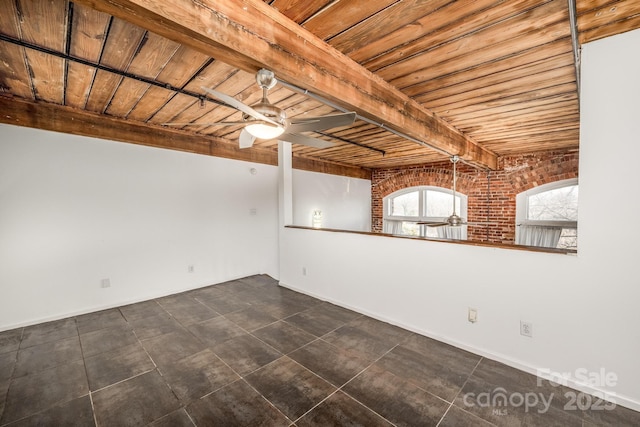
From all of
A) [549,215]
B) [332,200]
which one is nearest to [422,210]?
[332,200]

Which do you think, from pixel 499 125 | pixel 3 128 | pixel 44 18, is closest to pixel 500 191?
pixel 499 125

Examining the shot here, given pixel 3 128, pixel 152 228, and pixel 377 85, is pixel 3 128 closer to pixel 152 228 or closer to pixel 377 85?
pixel 152 228

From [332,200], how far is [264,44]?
5.22 meters

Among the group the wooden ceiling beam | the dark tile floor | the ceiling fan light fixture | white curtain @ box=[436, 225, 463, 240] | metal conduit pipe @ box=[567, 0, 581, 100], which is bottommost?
the dark tile floor

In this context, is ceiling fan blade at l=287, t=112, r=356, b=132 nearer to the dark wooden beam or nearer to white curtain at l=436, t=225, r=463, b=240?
the dark wooden beam

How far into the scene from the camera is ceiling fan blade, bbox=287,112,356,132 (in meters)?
1.90

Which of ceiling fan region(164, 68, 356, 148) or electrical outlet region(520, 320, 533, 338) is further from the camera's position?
electrical outlet region(520, 320, 533, 338)

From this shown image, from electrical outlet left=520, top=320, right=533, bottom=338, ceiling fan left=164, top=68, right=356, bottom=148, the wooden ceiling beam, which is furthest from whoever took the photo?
electrical outlet left=520, top=320, right=533, bottom=338

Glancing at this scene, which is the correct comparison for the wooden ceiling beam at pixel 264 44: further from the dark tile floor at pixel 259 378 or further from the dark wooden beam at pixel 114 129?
the dark wooden beam at pixel 114 129

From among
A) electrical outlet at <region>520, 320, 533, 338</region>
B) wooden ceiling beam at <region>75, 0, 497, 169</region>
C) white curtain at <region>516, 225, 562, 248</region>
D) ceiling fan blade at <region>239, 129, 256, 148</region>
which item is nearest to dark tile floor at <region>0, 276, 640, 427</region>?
electrical outlet at <region>520, 320, 533, 338</region>

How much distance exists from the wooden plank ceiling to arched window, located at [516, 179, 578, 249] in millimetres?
1746

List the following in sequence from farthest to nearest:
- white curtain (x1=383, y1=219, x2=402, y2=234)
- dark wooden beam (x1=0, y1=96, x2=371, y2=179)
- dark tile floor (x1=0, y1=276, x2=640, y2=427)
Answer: white curtain (x1=383, y1=219, x2=402, y2=234)
dark wooden beam (x1=0, y1=96, x2=371, y2=179)
dark tile floor (x1=0, y1=276, x2=640, y2=427)

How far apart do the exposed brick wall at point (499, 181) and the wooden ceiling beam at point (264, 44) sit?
372 centimetres

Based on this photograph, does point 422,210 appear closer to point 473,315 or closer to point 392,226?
point 392,226
